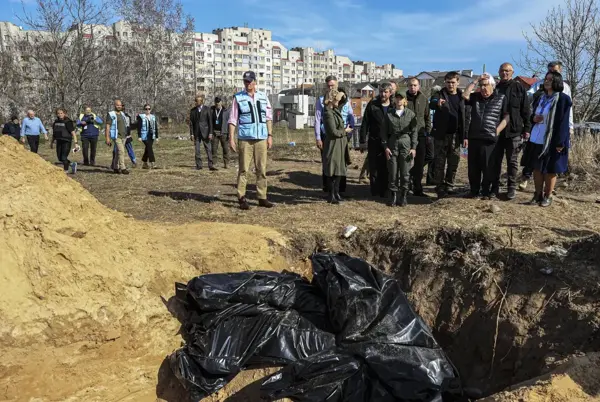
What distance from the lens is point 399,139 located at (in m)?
6.51

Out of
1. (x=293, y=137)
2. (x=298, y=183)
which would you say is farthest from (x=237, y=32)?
(x=298, y=183)

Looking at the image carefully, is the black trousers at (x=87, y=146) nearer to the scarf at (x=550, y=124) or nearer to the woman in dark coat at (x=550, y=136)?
the woman in dark coat at (x=550, y=136)

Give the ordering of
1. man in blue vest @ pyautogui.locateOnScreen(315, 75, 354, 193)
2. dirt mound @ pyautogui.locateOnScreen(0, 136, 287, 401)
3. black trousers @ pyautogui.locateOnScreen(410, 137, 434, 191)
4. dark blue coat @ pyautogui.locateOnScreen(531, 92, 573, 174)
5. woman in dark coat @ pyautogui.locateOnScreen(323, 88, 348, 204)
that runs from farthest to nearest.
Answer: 1. black trousers @ pyautogui.locateOnScreen(410, 137, 434, 191)
2. man in blue vest @ pyautogui.locateOnScreen(315, 75, 354, 193)
3. woman in dark coat @ pyautogui.locateOnScreen(323, 88, 348, 204)
4. dark blue coat @ pyautogui.locateOnScreen(531, 92, 573, 174)
5. dirt mound @ pyautogui.locateOnScreen(0, 136, 287, 401)

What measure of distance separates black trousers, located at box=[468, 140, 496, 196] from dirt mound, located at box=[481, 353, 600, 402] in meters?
3.95

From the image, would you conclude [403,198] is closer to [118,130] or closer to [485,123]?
[485,123]

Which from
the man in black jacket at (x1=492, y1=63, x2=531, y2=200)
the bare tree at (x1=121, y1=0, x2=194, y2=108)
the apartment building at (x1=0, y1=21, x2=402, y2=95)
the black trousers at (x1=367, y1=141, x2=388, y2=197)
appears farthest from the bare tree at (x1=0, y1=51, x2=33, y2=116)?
the apartment building at (x1=0, y1=21, x2=402, y2=95)

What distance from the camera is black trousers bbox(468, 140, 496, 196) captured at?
21.3 ft

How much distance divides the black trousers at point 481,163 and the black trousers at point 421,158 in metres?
0.84

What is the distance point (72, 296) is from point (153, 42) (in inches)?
1227

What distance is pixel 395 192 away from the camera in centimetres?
675

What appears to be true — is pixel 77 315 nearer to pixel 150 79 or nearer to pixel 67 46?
pixel 67 46

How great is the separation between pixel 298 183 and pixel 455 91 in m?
3.67

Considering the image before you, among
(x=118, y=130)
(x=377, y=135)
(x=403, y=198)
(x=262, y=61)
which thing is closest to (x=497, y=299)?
(x=403, y=198)

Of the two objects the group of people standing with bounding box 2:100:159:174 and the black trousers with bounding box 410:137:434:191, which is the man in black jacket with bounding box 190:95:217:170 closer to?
the group of people standing with bounding box 2:100:159:174
